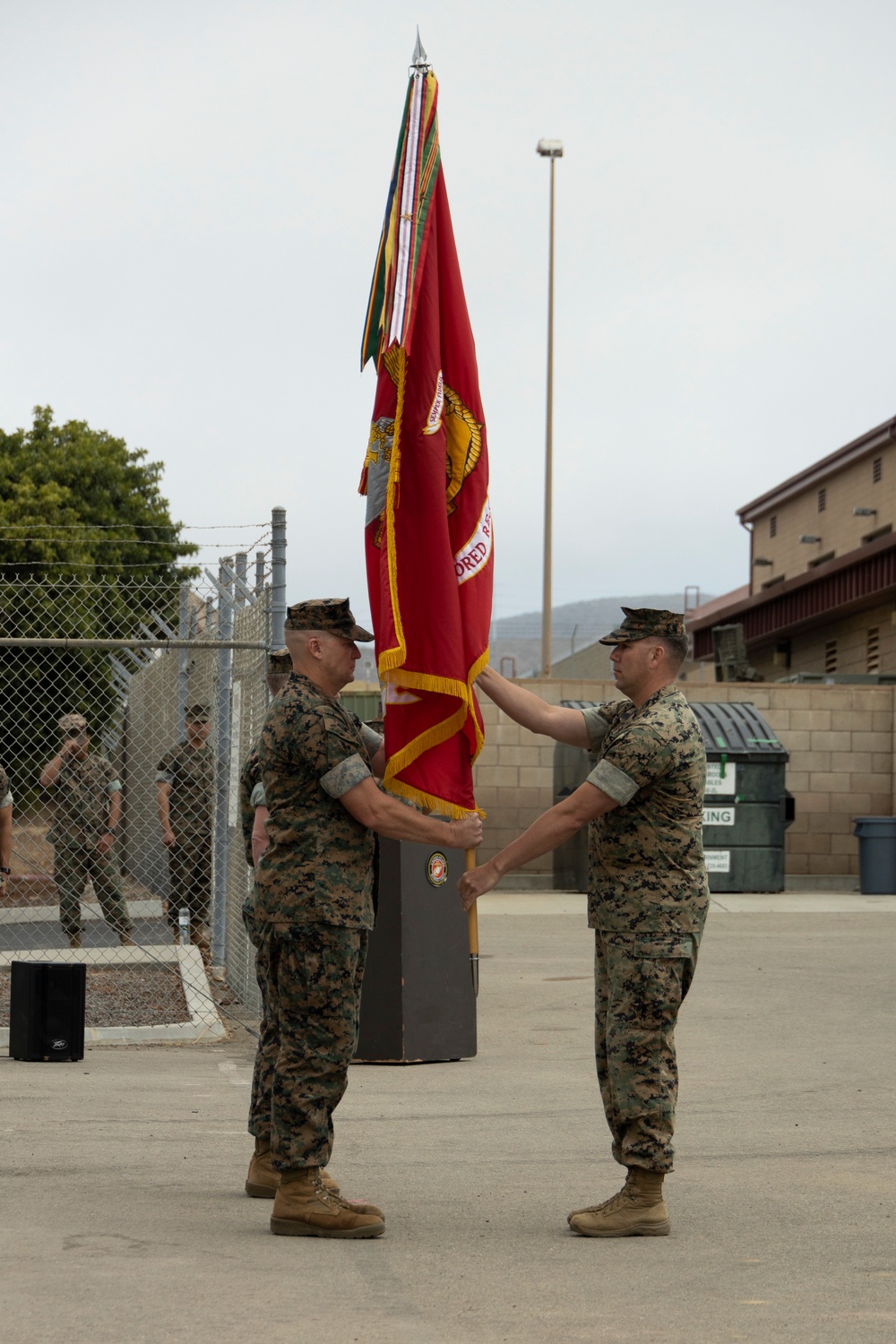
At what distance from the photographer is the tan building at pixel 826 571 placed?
82.6 ft

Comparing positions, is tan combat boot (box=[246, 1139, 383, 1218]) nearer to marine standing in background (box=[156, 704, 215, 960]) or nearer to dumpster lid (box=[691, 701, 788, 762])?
marine standing in background (box=[156, 704, 215, 960])

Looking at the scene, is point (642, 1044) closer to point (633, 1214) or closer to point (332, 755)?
point (633, 1214)

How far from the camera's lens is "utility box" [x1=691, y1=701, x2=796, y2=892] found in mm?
16922

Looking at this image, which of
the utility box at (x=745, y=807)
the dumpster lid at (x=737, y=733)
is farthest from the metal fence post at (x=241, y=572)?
the utility box at (x=745, y=807)

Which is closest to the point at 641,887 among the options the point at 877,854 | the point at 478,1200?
the point at 478,1200

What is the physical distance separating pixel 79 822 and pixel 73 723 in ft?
2.95

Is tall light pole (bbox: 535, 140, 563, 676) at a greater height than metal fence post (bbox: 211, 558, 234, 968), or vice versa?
tall light pole (bbox: 535, 140, 563, 676)

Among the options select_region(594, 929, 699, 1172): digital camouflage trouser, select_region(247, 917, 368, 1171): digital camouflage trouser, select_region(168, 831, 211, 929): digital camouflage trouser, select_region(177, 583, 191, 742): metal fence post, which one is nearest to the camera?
select_region(247, 917, 368, 1171): digital camouflage trouser

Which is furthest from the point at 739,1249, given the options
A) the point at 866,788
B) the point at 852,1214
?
the point at 866,788

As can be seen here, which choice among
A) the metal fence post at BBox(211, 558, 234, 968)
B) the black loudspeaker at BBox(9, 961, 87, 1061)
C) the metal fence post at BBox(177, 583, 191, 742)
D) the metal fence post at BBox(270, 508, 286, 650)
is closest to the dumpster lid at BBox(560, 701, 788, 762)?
the metal fence post at BBox(177, 583, 191, 742)

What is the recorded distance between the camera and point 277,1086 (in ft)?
15.5

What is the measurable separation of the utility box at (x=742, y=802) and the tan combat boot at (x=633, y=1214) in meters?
11.9

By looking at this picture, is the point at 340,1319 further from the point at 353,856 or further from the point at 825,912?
the point at 825,912

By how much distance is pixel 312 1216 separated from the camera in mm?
4688
